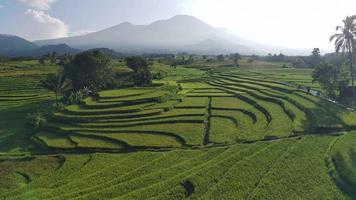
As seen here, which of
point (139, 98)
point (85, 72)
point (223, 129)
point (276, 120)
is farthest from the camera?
point (85, 72)

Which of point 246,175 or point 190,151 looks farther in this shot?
point 190,151

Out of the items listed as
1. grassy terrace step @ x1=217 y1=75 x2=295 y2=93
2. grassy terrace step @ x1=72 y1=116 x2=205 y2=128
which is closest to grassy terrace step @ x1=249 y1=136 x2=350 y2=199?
grassy terrace step @ x1=72 y1=116 x2=205 y2=128

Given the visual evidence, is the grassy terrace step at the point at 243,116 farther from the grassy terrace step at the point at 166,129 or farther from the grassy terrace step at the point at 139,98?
the grassy terrace step at the point at 139,98

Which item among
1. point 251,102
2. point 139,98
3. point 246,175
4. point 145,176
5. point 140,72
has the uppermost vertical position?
point 140,72

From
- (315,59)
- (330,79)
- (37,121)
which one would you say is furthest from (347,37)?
(315,59)

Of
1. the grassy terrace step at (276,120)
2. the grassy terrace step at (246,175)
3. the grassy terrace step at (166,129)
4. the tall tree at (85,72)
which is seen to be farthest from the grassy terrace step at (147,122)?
the tall tree at (85,72)

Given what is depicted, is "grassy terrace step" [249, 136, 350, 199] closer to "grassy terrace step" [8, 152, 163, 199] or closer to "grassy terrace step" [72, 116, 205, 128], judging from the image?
"grassy terrace step" [8, 152, 163, 199]

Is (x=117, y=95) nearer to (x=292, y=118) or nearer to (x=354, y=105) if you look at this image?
(x=292, y=118)

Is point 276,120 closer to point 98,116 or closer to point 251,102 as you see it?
point 251,102

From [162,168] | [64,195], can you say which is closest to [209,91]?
[162,168]
